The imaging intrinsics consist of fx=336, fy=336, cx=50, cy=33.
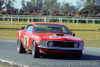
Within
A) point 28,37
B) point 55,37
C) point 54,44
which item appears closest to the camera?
point 54,44

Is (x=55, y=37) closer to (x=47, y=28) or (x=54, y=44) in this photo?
(x=54, y=44)

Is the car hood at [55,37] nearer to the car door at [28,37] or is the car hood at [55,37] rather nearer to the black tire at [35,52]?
the black tire at [35,52]

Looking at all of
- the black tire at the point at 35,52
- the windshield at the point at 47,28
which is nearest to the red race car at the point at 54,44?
the black tire at the point at 35,52

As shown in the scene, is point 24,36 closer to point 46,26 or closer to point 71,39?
point 46,26

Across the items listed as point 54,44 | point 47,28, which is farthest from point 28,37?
point 54,44

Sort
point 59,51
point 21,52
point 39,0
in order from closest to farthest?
point 59,51, point 21,52, point 39,0

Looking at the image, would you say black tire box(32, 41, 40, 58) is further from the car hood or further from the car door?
the car door

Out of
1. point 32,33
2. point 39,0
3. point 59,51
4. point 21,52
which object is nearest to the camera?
point 59,51

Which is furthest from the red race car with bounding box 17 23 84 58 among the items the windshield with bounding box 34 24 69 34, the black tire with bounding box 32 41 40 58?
the windshield with bounding box 34 24 69 34

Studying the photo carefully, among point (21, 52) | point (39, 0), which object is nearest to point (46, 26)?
point (21, 52)

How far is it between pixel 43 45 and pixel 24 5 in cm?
11651

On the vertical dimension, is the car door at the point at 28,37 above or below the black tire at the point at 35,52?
above

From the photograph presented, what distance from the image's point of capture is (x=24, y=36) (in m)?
12.2

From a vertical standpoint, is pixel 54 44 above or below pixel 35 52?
above
